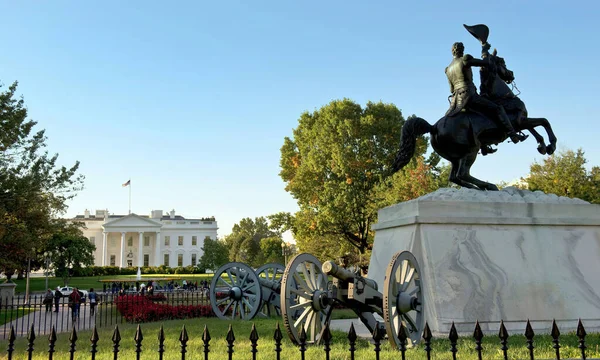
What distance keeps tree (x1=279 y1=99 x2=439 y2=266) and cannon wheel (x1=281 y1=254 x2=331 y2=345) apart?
68.3 ft

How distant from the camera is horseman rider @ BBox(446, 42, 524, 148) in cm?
1002

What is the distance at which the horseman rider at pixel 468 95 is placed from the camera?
1002 centimetres

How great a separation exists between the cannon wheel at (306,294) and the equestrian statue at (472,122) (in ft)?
12.4

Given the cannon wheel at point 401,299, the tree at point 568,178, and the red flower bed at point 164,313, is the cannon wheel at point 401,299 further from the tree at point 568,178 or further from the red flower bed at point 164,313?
the tree at point 568,178

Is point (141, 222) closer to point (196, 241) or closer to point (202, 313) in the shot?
point (196, 241)

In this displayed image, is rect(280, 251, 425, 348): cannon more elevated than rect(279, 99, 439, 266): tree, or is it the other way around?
rect(279, 99, 439, 266): tree

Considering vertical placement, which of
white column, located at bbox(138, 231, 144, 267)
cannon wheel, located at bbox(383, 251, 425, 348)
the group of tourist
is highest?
white column, located at bbox(138, 231, 144, 267)

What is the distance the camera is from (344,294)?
296 inches

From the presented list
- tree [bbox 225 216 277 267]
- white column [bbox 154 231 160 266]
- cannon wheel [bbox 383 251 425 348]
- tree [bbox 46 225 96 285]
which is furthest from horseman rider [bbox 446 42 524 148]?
white column [bbox 154 231 160 266]

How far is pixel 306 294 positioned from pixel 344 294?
1.90ft

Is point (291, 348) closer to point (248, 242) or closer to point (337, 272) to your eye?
point (337, 272)

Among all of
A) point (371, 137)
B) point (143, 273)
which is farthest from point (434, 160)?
point (143, 273)

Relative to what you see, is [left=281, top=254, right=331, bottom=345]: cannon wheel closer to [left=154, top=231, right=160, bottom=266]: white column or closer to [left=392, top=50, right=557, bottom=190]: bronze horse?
[left=392, top=50, right=557, bottom=190]: bronze horse

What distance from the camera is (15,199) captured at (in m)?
18.3
